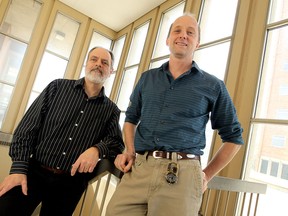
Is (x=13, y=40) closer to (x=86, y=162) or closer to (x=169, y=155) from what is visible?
(x=86, y=162)

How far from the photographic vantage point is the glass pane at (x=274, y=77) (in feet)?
7.36

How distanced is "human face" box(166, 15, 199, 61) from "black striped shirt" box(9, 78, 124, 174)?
674 mm

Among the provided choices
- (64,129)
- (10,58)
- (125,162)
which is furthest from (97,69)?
(10,58)

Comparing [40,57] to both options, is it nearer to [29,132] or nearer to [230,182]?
[29,132]

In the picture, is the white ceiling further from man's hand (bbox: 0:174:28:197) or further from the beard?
man's hand (bbox: 0:174:28:197)

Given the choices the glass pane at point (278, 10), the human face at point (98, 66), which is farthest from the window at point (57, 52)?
the glass pane at point (278, 10)

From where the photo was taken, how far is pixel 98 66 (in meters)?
1.76

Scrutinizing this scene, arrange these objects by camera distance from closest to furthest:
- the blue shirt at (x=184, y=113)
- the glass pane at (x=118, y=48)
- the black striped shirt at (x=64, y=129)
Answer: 1. the blue shirt at (x=184, y=113)
2. the black striped shirt at (x=64, y=129)
3. the glass pane at (x=118, y=48)

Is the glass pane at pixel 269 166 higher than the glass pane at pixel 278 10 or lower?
lower

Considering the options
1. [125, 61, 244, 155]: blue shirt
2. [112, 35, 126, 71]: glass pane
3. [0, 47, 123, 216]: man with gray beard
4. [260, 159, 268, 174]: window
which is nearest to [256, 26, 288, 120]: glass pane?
[260, 159, 268, 174]: window

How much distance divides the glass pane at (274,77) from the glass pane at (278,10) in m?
0.13

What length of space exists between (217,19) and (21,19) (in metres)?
4.21

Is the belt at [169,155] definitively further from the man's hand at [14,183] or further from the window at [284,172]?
the window at [284,172]

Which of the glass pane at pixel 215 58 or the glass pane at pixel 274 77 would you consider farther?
the glass pane at pixel 215 58
